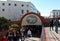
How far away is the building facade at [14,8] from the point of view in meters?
91.6

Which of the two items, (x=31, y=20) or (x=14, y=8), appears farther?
(x=14, y=8)

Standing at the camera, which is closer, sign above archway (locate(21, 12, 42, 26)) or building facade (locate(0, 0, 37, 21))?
sign above archway (locate(21, 12, 42, 26))

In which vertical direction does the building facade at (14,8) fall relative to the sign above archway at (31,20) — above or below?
above

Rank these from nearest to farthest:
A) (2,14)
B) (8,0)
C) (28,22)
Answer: (28,22) < (2,14) < (8,0)

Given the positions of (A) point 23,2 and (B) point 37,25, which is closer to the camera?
(B) point 37,25

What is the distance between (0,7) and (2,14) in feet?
11.7

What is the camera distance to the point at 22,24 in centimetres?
4884

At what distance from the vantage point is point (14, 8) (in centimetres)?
9394

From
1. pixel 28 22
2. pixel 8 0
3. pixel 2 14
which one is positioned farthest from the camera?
pixel 8 0

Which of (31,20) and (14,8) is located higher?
(14,8)

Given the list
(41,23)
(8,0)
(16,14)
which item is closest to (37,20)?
(41,23)

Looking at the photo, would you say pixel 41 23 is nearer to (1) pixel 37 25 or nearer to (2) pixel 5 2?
(1) pixel 37 25

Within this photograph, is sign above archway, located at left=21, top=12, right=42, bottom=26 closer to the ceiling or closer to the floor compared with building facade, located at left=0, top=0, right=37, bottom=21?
closer to the floor

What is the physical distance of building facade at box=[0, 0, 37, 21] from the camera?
91.6 meters
